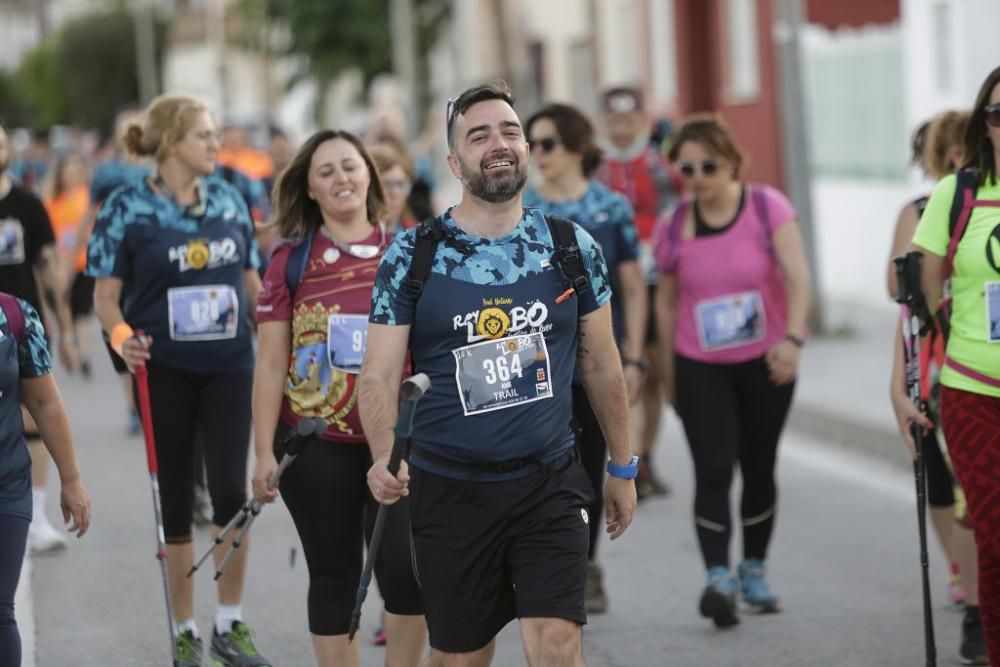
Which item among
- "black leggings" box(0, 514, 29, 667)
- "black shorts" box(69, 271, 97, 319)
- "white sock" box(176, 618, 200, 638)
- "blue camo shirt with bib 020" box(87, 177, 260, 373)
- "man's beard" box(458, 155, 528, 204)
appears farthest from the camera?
"black shorts" box(69, 271, 97, 319)

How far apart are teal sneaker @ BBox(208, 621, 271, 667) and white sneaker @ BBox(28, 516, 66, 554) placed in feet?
9.19

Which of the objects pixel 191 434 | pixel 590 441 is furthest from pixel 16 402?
pixel 590 441

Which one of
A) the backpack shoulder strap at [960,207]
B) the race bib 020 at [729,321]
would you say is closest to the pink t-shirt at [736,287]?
the race bib 020 at [729,321]

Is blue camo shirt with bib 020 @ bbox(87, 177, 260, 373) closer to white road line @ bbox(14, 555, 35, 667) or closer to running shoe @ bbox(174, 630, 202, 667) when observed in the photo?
running shoe @ bbox(174, 630, 202, 667)

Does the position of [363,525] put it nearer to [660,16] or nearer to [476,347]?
[476,347]

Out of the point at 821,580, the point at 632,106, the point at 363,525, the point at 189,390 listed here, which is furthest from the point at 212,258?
the point at 632,106

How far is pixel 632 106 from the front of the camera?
1145 cm

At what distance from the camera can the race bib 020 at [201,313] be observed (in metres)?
7.39

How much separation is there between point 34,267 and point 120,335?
9.20 feet

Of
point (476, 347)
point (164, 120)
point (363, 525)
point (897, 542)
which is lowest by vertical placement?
point (897, 542)

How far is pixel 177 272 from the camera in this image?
24.5 ft

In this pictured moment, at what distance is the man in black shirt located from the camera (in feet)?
31.7

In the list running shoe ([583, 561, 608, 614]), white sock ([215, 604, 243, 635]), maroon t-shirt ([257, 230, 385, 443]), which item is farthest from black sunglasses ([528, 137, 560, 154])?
white sock ([215, 604, 243, 635])

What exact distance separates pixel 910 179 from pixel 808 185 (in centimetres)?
150
